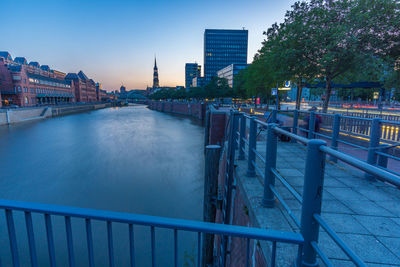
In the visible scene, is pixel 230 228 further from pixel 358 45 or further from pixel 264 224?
pixel 358 45

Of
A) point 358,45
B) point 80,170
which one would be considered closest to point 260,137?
point 358,45

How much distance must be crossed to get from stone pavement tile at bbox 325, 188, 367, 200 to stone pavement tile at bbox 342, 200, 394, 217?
0.39 ft

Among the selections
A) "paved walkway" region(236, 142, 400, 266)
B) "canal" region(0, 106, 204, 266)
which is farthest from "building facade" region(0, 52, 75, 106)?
"paved walkway" region(236, 142, 400, 266)

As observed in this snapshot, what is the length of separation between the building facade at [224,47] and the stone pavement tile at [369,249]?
159 meters

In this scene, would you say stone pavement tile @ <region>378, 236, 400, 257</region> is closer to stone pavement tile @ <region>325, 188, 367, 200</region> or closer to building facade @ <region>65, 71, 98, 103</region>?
stone pavement tile @ <region>325, 188, 367, 200</region>

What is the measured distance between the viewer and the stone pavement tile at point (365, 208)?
131 inches

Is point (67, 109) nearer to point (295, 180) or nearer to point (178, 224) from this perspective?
point (295, 180)

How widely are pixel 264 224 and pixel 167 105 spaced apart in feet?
300

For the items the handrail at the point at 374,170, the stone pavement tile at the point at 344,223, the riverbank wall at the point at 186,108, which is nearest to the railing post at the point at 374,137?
the stone pavement tile at the point at 344,223

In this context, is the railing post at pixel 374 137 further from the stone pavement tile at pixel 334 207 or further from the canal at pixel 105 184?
the canal at pixel 105 184

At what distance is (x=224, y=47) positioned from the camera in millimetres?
154250

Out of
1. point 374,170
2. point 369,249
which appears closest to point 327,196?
point 369,249

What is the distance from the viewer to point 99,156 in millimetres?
24359

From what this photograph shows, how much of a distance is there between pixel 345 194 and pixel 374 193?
0.60 meters
